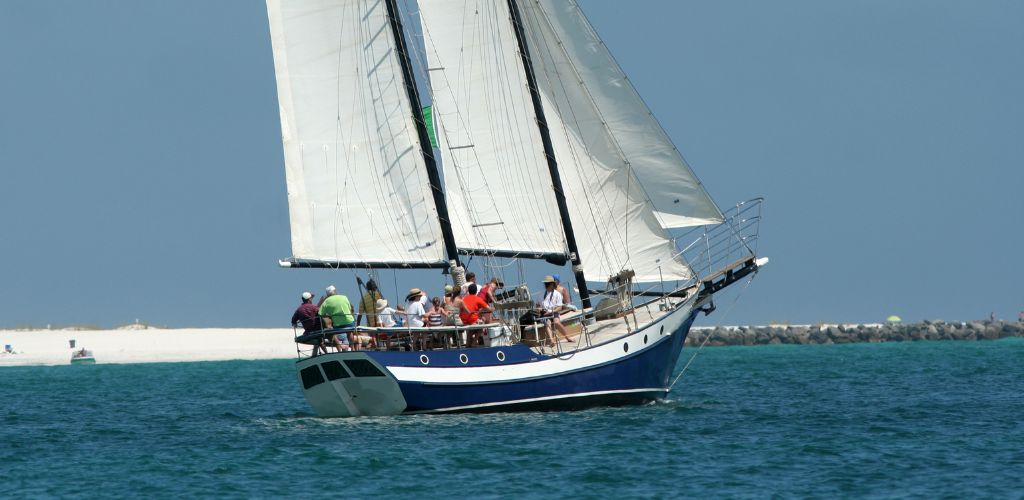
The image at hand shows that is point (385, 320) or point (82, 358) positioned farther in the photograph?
point (82, 358)

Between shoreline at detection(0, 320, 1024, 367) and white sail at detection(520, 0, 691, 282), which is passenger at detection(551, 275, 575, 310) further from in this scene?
shoreline at detection(0, 320, 1024, 367)

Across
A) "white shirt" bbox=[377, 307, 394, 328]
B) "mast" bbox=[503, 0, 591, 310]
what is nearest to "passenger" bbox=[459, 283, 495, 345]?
"white shirt" bbox=[377, 307, 394, 328]

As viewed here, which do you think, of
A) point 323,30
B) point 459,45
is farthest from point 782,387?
point 323,30

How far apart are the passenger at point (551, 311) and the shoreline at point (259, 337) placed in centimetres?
5984

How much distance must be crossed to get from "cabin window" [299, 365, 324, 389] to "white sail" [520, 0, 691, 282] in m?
7.45

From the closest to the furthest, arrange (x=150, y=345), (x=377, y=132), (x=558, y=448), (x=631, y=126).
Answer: (x=558, y=448), (x=377, y=132), (x=631, y=126), (x=150, y=345)

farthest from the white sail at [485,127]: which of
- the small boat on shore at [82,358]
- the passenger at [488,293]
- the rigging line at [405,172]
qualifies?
the small boat on shore at [82,358]

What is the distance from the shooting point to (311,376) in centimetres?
Result: 2925

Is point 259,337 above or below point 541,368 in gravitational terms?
above

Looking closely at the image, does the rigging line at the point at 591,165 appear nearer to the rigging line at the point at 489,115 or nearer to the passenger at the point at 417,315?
the rigging line at the point at 489,115

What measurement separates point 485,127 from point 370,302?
18.6ft

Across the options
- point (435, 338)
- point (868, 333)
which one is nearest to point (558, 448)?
point (435, 338)

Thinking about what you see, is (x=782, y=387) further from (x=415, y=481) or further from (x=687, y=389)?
(x=415, y=481)

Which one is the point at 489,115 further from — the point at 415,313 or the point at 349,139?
the point at 415,313
